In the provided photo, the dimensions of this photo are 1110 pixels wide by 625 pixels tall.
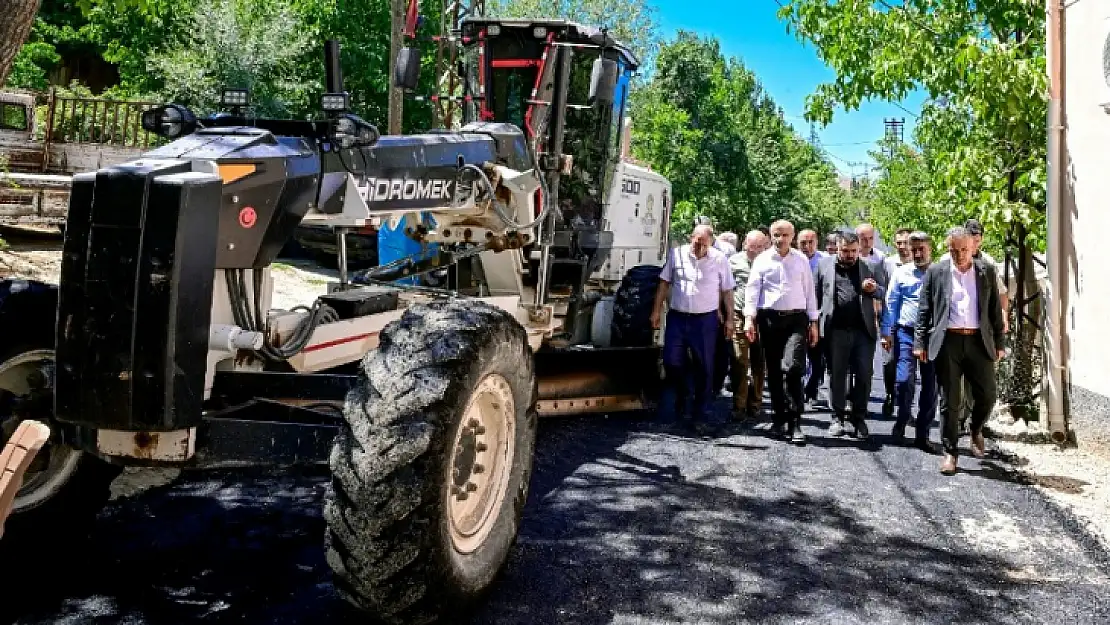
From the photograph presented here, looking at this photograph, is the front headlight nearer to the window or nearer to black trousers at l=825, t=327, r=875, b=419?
the window

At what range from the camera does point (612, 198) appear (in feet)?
32.1

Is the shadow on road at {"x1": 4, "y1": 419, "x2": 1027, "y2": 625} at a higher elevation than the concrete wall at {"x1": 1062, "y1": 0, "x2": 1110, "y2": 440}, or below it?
below

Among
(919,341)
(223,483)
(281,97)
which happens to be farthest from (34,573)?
(281,97)

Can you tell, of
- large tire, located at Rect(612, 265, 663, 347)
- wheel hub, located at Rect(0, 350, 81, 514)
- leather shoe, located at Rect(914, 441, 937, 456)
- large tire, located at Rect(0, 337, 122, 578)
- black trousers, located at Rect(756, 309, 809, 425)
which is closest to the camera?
wheel hub, located at Rect(0, 350, 81, 514)

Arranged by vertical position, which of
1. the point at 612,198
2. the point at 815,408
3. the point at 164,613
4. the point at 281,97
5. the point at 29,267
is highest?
the point at 281,97

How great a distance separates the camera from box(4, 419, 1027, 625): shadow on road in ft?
14.3

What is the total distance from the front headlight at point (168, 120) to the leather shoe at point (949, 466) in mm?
5553

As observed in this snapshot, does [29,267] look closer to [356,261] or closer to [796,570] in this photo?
[356,261]

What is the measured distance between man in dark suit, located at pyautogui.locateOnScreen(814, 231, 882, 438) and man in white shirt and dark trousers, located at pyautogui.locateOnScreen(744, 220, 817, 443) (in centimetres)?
29

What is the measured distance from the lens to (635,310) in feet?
30.0

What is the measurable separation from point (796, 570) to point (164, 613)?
2874 millimetres

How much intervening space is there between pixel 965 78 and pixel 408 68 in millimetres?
5615

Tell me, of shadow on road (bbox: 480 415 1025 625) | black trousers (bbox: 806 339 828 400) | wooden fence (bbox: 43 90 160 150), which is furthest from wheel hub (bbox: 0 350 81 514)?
wooden fence (bbox: 43 90 160 150)

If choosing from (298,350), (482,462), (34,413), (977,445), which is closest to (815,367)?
(977,445)
